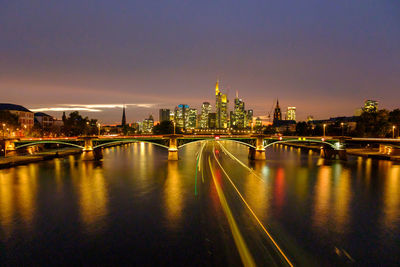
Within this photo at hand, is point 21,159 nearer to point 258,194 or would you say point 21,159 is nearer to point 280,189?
point 258,194

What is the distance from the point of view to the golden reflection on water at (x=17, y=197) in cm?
2794

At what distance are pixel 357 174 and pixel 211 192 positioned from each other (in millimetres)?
37643

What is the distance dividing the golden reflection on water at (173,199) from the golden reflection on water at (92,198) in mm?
7203

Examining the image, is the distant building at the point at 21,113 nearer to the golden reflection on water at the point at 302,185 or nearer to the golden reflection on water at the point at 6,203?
the golden reflection on water at the point at 6,203

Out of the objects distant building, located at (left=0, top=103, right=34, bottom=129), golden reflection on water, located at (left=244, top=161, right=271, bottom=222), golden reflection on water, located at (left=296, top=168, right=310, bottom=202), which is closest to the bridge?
golden reflection on water, located at (left=296, top=168, right=310, bottom=202)

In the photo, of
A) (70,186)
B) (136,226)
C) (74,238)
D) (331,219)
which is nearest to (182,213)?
(136,226)

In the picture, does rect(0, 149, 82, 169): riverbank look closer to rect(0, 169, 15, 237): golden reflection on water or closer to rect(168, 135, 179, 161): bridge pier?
rect(0, 169, 15, 237): golden reflection on water

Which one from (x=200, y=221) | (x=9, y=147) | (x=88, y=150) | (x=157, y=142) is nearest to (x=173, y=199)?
(x=200, y=221)

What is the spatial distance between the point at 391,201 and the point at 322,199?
9392mm

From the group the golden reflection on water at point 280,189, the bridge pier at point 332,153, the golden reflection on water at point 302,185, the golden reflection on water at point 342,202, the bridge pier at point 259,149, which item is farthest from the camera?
the bridge pier at point 332,153

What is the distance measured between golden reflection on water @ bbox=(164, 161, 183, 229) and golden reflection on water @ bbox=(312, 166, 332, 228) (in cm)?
1471

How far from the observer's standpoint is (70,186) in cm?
4447

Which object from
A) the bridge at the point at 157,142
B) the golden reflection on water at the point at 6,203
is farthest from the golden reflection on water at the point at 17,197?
the bridge at the point at 157,142

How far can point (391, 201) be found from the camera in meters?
35.7
